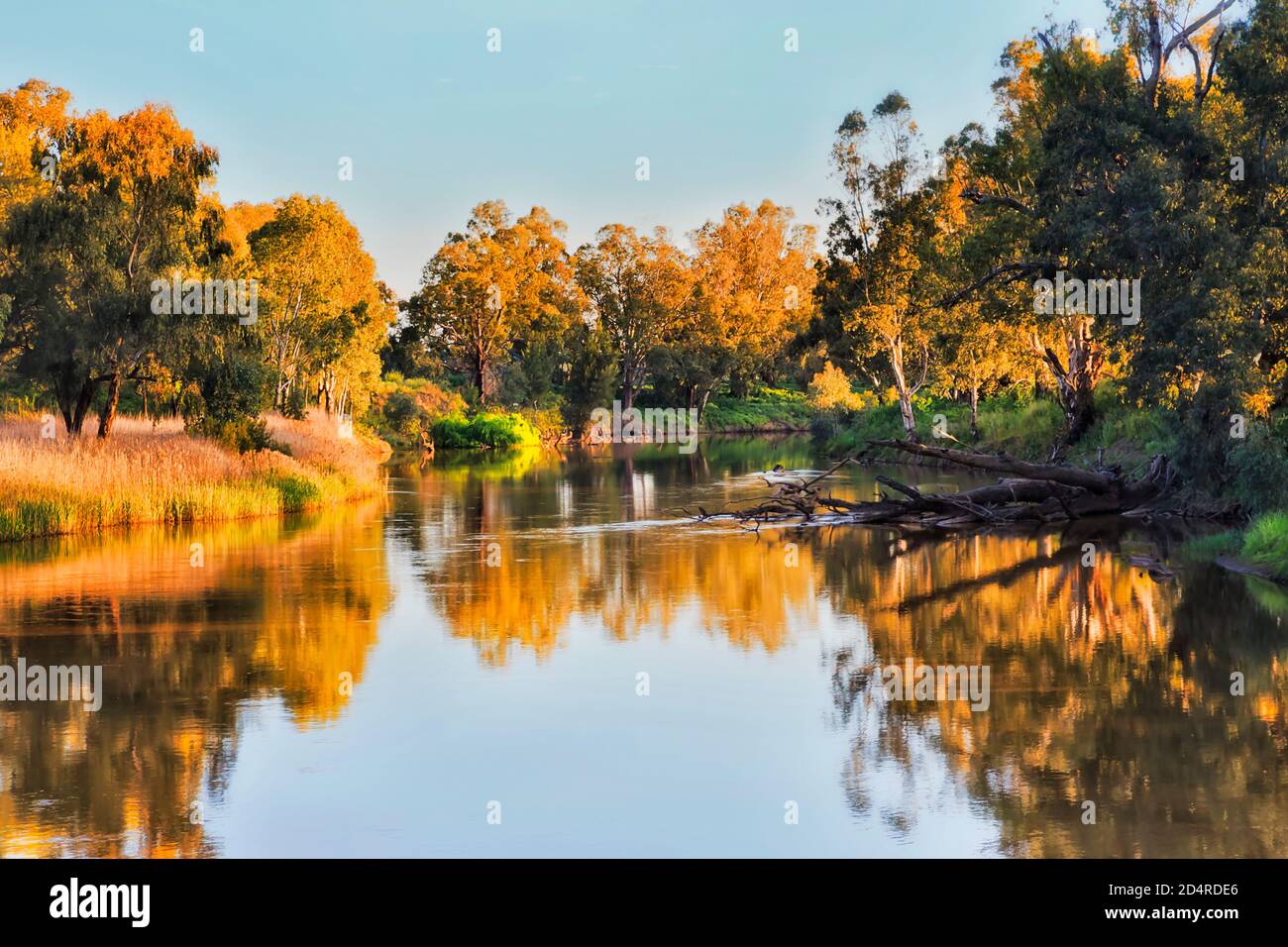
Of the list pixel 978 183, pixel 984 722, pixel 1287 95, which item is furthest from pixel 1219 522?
pixel 984 722

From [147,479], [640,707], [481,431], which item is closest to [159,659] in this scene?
[640,707]

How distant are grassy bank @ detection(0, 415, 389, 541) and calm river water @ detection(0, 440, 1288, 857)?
131 inches

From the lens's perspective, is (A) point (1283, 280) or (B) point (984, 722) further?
(A) point (1283, 280)

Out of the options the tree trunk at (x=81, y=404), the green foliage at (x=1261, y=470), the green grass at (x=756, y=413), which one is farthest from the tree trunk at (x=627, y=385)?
the green foliage at (x=1261, y=470)

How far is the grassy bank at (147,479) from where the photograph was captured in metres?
29.6

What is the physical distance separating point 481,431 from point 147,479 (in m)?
57.9

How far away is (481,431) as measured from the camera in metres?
90.3

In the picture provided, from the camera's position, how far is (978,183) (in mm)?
41719

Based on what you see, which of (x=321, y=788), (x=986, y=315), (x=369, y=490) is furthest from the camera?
(x=369, y=490)

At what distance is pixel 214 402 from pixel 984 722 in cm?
2978

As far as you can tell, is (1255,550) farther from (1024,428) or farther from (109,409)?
(1024,428)

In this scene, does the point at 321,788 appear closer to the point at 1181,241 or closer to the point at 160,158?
the point at 1181,241

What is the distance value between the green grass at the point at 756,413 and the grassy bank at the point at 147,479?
2851 inches

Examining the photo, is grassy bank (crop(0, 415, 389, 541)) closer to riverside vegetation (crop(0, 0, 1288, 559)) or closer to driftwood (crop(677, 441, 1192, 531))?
riverside vegetation (crop(0, 0, 1288, 559))
